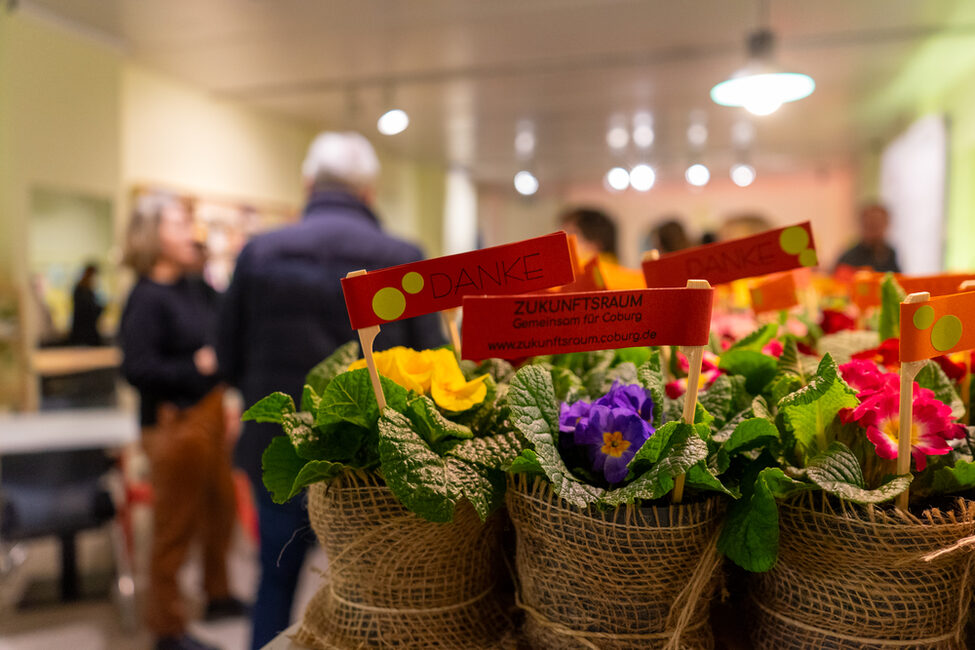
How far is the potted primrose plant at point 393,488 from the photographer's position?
650 millimetres

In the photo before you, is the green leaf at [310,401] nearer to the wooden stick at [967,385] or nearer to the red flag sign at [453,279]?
the red flag sign at [453,279]

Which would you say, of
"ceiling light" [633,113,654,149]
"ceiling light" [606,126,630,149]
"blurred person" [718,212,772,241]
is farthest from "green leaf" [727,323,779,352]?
"ceiling light" [606,126,630,149]

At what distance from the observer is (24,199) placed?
3.69 m

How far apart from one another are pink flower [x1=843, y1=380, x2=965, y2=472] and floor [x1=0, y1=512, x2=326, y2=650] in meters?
1.78

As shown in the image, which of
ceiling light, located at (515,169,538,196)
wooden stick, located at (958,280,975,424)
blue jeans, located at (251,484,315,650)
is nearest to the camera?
wooden stick, located at (958,280,975,424)

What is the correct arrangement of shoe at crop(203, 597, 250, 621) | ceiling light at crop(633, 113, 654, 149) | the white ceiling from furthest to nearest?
ceiling light at crop(633, 113, 654, 149), the white ceiling, shoe at crop(203, 597, 250, 621)

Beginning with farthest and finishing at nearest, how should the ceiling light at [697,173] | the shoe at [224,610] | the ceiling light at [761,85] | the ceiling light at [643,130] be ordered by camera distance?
1. the ceiling light at [697,173]
2. the ceiling light at [643,130]
3. the ceiling light at [761,85]
4. the shoe at [224,610]

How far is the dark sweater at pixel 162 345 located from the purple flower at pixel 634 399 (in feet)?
6.16

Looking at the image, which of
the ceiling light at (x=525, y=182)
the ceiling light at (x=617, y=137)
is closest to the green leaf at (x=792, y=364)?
the ceiling light at (x=617, y=137)

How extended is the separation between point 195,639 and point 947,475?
234 centimetres

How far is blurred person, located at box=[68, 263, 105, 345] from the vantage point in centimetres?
397

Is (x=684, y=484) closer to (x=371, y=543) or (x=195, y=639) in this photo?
(x=371, y=543)

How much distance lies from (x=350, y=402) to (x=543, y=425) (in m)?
0.18

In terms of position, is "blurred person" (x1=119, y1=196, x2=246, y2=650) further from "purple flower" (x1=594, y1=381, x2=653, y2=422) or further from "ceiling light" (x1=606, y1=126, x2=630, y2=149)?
"ceiling light" (x1=606, y1=126, x2=630, y2=149)
